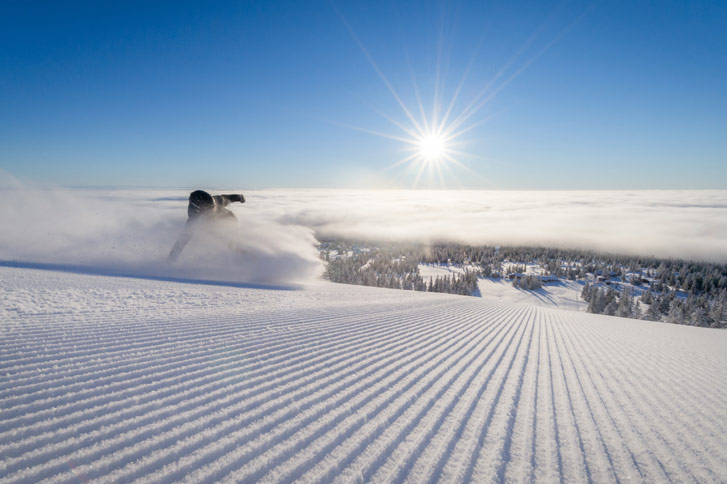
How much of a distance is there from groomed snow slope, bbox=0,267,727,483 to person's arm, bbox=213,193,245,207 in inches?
562

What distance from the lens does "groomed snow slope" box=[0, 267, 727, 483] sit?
2.12 m

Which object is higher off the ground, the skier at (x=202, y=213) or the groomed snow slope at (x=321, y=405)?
the skier at (x=202, y=213)

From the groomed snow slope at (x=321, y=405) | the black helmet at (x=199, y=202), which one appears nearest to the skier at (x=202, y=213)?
the black helmet at (x=199, y=202)

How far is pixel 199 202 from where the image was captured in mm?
18359

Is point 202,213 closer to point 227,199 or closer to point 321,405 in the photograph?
point 227,199

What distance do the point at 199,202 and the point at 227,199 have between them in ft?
9.47

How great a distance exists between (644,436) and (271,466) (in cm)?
374

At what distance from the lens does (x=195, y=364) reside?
3.75m

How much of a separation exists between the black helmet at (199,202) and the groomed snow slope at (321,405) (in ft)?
41.0

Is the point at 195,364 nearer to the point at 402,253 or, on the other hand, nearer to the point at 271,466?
the point at 271,466

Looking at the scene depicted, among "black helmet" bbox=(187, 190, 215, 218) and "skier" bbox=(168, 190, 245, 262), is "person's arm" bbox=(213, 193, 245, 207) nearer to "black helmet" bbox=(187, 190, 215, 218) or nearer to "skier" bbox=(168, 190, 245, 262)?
"skier" bbox=(168, 190, 245, 262)

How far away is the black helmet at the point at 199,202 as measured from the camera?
18125 millimetres

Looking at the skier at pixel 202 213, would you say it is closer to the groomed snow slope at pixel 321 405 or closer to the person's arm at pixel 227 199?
the person's arm at pixel 227 199

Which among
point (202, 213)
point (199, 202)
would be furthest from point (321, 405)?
point (199, 202)
